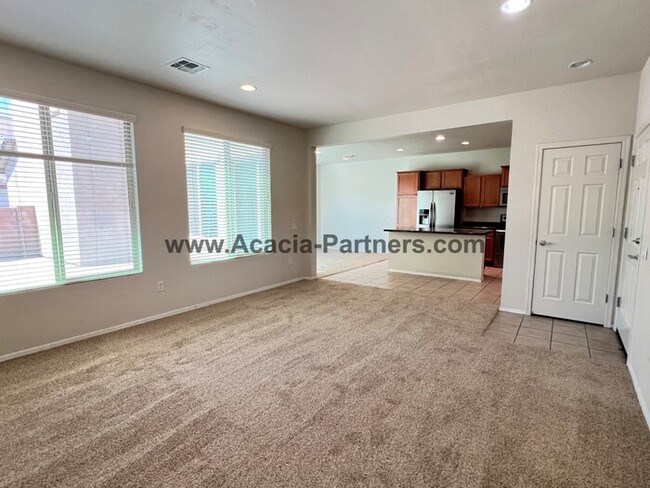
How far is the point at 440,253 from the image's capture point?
6234 mm

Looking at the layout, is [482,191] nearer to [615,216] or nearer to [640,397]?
[615,216]

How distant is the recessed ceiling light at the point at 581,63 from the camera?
296 cm

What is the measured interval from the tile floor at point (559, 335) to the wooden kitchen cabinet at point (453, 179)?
15.0 ft

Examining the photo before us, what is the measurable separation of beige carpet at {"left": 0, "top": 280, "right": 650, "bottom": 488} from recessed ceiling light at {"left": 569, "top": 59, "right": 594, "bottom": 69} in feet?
8.88

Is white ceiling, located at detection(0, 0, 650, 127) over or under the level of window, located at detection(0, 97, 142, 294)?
over

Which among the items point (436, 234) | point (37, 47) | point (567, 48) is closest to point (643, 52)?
point (567, 48)

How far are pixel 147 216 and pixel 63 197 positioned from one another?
2.57 feet

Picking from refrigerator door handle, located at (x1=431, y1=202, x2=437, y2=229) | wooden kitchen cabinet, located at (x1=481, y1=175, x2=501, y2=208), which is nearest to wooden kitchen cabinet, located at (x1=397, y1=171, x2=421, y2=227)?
refrigerator door handle, located at (x1=431, y1=202, x2=437, y2=229)

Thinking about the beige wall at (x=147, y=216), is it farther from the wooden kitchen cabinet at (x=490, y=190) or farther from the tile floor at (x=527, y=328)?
the wooden kitchen cabinet at (x=490, y=190)

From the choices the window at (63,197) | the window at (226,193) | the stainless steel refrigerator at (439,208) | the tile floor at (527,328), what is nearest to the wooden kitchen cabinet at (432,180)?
the stainless steel refrigerator at (439,208)

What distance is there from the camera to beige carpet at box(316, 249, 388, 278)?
697 centimetres

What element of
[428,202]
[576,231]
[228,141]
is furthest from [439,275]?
[228,141]

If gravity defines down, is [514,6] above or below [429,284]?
above

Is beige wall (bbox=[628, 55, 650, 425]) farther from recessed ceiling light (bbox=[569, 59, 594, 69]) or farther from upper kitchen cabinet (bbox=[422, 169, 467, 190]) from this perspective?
upper kitchen cabinet (bbox=[422, 169, 467, 190])
